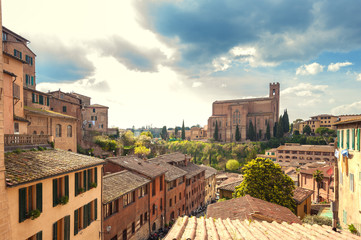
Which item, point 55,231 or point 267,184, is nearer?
point 55,231

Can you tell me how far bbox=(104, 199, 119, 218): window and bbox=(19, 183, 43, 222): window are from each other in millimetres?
8232

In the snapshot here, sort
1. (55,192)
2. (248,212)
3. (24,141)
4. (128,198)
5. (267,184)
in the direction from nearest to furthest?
(55,192) → (24,141) → (248,212) → (128,198) → (267,184)

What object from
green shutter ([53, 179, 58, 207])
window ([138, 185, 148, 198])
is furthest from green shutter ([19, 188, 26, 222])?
window ([138, 185, 148, 198])

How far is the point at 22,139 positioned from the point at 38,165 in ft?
9.88

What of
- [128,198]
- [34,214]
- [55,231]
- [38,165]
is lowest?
[128,198]

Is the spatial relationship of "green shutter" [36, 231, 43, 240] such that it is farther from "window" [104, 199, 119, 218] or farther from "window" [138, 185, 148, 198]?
"window" [138, 185, 148, 198]

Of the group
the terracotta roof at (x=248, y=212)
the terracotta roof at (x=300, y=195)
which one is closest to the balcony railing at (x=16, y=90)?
the terracotta roof at (x=248, y=212)

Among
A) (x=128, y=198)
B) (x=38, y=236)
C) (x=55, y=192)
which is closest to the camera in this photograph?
(x=38, y=236)

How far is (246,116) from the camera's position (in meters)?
101

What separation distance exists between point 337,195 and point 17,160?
28.7 metres

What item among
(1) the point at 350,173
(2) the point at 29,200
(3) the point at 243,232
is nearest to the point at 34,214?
(2) the point at 29,200

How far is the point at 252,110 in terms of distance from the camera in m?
107

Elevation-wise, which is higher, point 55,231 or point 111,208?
point 55,231

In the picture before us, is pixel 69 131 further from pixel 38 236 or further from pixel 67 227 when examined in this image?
pixel 38 236
